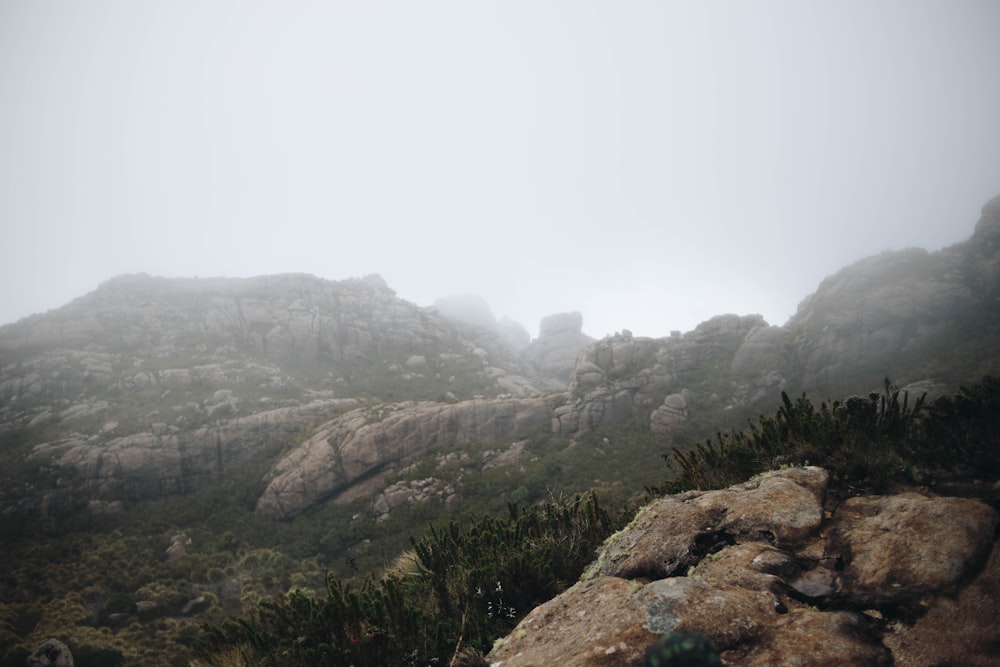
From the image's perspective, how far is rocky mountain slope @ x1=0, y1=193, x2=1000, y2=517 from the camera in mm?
32375

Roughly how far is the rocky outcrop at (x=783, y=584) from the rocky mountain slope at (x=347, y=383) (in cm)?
3215

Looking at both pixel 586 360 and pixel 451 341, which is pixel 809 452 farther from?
pixel 451 341

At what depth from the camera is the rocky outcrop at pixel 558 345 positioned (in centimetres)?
8781

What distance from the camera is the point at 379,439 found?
34750 millimetres

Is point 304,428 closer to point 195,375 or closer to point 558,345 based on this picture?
point 195,375

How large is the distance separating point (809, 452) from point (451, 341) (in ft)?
228

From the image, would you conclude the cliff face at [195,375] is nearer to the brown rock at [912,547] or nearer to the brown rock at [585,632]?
the brown rock at [585,632]

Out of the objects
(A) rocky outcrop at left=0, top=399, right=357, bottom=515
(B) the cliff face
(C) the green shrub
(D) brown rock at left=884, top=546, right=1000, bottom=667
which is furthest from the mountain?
(D) brown rock at left=884, top=546, right=1000, bottom=667

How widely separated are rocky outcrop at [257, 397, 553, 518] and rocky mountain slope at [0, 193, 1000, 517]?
0.15 metres

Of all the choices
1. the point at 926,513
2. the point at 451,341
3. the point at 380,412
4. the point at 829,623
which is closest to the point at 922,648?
the point at 829,623

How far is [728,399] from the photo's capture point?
3956 centimetres

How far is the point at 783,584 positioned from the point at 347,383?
57087 millimetres

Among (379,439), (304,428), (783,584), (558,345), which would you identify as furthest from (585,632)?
(558,345)

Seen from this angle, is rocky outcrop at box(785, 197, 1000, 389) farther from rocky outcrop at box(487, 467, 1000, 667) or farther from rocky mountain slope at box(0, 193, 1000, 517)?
rocky outcrop at box(487, 467, 1000, 667)
